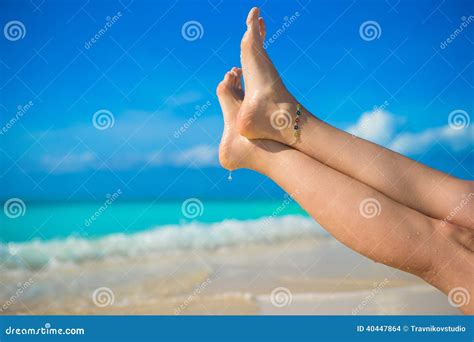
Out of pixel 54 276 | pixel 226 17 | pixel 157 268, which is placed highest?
pixel 226 17

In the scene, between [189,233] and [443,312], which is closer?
[443,312]

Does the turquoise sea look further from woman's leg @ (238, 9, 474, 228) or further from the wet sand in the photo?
woman's leg @ (238, 9, 474, 228)

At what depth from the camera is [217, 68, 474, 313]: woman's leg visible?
5.65 ft

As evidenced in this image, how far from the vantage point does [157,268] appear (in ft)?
13.8

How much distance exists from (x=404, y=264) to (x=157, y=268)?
2.69 metres

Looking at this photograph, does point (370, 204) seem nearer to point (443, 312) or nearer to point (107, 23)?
point (443, 312)

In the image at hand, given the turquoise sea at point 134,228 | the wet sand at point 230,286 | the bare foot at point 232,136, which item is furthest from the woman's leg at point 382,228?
the turquoise sea at point 134,228

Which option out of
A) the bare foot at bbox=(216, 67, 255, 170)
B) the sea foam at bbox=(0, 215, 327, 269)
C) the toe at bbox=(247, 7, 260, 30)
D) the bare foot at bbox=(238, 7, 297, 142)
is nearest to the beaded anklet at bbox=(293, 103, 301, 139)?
the bare foot at bbox=(238, 7, 297, 142)

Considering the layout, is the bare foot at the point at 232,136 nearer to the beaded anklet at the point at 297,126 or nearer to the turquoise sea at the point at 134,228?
the beaded anklet at the point at 297,126

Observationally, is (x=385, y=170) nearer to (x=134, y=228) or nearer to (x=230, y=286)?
(x=230, y=286)

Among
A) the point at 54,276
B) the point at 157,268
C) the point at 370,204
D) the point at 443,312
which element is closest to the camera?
the point at 370,204

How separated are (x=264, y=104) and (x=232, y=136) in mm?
228

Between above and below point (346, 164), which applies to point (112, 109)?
below

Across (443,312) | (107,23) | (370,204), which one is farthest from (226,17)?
(370,204)
